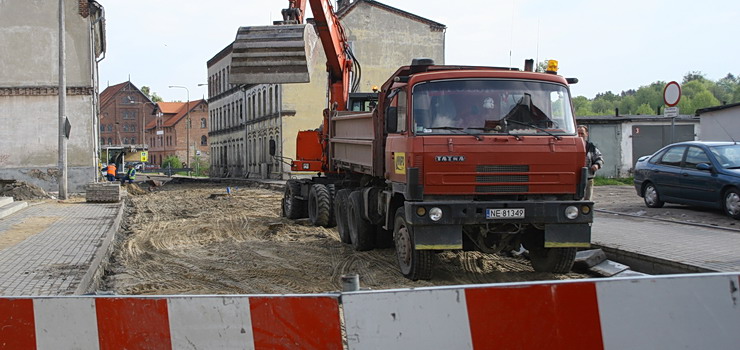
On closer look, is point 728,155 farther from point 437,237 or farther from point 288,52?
point 288,52

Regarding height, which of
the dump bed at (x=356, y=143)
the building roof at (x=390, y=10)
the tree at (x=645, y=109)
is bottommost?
the dump bed at (x=356, y=143)

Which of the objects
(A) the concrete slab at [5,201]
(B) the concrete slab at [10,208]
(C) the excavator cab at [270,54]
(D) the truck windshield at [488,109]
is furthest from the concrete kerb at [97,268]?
(A) the concrete slab at [5,201]

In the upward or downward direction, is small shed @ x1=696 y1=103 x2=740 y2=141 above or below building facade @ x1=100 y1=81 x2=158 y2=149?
below

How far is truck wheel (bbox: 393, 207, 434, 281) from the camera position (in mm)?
8664

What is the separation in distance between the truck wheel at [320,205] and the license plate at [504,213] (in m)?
7.05

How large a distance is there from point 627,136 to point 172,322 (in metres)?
33.1

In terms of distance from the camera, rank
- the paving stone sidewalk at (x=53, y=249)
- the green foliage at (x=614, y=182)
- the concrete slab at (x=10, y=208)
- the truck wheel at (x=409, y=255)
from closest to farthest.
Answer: the paving stone sidewalk at (x=53, y=249) → the truck wheel at (x=409, y=255) → the concrete slab at (x=10, y=208) → the green foliage at (x=614, y=182)

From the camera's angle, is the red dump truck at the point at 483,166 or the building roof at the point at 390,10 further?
the building roof at the point at 390,10

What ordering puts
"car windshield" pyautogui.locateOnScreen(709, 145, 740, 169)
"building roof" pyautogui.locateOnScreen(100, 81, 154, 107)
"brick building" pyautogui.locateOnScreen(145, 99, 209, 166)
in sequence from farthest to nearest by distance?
1. "building roof" pyautogui.locateOnScreen(100, 81, 154, 107)
2. "brick building" pyautogui.locateOnScreen(145, 99, 209, 166)
3. "car windshield" pyautogui.locateOnScreen(709, 145, 740, 169)

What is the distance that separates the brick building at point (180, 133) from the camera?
105 m

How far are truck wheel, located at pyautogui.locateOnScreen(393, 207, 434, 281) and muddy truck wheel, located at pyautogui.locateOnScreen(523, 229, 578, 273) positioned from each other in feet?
4.69

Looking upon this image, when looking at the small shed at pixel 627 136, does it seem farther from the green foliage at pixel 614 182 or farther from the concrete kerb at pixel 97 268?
the concrete kerb at pixel 97 268

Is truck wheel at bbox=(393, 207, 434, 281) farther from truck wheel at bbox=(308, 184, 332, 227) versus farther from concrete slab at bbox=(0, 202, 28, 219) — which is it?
concrete slab at bbox=(0, 202, 28, 219)

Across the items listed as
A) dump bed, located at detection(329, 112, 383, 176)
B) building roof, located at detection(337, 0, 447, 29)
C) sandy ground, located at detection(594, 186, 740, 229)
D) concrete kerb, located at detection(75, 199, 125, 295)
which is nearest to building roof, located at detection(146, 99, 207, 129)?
building roof, located at detection(337, 0, 447, 29)
